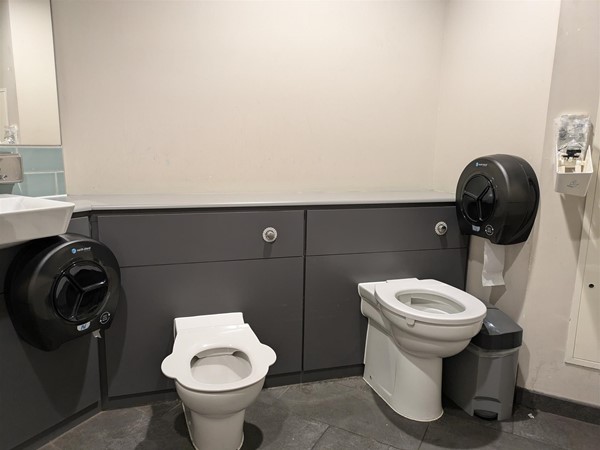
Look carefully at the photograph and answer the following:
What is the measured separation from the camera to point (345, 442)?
1778 millimetres

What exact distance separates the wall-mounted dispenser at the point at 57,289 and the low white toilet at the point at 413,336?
47.4 inches

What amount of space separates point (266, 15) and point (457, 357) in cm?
202

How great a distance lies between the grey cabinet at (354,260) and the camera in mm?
2146

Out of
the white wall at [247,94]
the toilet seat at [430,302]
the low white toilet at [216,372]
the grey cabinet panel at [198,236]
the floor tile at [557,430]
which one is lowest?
the floor tile at [557,430]

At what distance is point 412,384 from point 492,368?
365 millimetres

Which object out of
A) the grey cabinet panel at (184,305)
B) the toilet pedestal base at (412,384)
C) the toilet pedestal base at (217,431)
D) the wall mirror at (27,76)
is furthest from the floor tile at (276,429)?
the wall mirror at (27,76)

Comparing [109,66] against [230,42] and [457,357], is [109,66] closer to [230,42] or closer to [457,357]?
[230,42]

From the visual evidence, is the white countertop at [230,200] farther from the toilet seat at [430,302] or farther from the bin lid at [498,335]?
the bin lid at [498,335]

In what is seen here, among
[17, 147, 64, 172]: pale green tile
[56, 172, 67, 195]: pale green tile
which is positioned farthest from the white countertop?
[17, 147, 64, 172]: pale green tile

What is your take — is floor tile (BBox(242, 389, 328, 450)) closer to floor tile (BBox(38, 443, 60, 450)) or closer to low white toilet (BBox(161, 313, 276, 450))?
low white toilet (BBox(161, 313, 276, 450))

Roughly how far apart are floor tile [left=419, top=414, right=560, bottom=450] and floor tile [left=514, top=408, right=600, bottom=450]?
54mm

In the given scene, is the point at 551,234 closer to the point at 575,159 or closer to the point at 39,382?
the point at 575,159

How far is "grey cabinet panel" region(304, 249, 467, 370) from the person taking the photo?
2.17 meters

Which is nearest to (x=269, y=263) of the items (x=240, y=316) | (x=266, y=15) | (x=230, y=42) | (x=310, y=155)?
(x=240, y=316)
